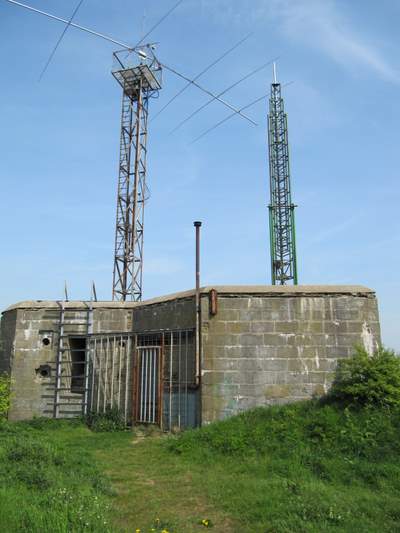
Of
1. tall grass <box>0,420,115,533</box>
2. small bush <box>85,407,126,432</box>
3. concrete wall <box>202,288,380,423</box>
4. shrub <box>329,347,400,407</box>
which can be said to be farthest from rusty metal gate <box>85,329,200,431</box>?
shrub <box>329,347,400,407</box>

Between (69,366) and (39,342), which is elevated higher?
(39,342)

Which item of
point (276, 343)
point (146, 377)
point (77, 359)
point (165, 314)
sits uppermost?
point (165, 314)

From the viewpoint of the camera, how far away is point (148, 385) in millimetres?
10594

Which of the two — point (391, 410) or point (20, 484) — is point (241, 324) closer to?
point (391, 410)

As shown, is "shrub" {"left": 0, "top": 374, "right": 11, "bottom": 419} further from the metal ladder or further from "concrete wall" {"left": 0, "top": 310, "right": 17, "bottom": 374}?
the metal ladder

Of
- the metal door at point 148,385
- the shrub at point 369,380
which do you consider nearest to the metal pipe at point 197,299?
the metal door at point 148,385

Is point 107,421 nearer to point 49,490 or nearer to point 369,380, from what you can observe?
point 49,490

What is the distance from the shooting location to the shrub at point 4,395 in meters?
11.0

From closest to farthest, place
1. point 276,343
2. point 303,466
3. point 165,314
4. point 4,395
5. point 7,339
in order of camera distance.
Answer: point 303,466 → point 276,343 → point 165,314 → point 4,395 → point 7,339

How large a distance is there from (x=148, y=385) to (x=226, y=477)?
442 centimetres

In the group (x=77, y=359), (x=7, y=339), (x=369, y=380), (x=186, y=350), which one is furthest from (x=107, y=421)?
(x=369, y=380)

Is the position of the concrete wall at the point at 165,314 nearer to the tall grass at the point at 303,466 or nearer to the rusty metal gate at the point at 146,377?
the rusty metal gate at the point at 146,377

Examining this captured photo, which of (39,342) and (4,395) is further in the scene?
(39,342)

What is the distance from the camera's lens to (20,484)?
5500 millimetres
